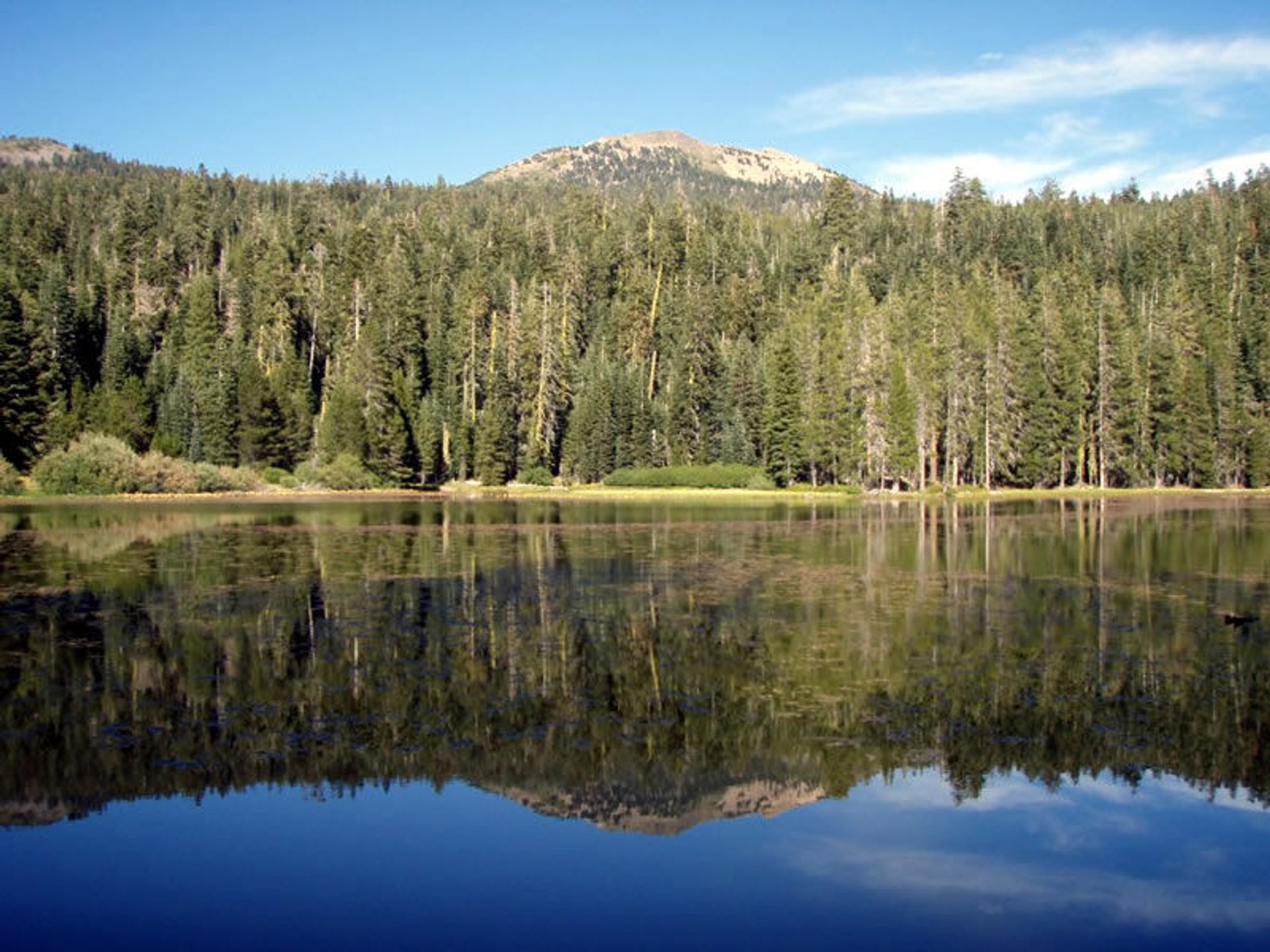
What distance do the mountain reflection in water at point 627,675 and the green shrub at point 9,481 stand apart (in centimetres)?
4917

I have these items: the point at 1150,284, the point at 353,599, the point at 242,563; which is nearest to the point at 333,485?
the point at 242,563

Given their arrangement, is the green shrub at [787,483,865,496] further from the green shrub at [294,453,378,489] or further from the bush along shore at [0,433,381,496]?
the bush along shore at [0,433,381,496]

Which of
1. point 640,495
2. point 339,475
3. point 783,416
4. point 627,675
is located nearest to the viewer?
point 627,675

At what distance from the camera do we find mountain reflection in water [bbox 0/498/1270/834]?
15.3 m

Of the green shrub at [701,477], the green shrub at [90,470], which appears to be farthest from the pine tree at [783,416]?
the green shrub at [90,470]

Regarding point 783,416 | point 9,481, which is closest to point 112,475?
point 9,481

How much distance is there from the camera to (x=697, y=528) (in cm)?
5722

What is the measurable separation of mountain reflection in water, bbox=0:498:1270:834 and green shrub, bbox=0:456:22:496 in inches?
1936

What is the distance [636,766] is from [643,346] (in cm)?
11098

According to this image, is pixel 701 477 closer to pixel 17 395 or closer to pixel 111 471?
pixel 111 471

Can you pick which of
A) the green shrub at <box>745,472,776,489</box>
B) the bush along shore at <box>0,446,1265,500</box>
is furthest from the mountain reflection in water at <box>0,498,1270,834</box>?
the green shrub at <box>745,472,776,489</box>

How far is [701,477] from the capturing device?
103m

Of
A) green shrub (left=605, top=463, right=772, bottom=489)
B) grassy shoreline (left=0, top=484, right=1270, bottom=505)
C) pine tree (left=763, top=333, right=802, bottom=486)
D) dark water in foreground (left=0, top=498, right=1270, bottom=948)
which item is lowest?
dark water in foreground (left=0, top=498, right=1270, bottom=948)

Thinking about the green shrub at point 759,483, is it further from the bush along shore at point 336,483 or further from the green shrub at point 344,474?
the green shrub at point 344,474
